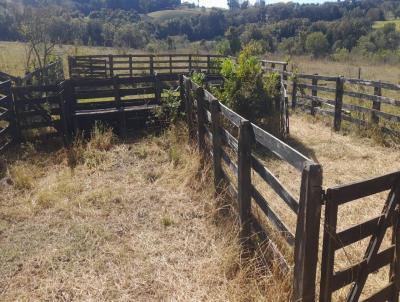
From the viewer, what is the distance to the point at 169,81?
10.7 meters

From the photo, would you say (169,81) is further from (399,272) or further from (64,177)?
(399,272)

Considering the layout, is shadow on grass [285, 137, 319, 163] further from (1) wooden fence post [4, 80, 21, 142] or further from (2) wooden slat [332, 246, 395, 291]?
(1) wooden fence post [4, 80, 21, 142]

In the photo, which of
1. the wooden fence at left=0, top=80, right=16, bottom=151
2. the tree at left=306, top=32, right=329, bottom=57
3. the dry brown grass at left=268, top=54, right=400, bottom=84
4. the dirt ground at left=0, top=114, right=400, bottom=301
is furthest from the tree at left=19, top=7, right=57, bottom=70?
the tree at left=306, top=32, right=329, bottom=57

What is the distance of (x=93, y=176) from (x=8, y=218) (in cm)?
177

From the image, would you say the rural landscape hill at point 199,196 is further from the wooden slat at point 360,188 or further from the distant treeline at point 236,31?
the distant treeline at point 236,31

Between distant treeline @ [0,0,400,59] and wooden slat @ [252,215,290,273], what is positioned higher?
distant treeline @ [0,0,400,59]

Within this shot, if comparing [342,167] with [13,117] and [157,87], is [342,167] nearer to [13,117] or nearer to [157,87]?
[157,87]

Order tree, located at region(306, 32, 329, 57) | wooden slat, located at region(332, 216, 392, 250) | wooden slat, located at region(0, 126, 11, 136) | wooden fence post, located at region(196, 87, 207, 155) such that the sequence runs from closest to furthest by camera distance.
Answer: wooden slat, located at region(332, 216, 392, 250), wooden fence post, located at region(196, 87, 207, 155), wooden slat, located at region(0, 126, 11, 136), tree, located at region(306, 32, 329, 57)

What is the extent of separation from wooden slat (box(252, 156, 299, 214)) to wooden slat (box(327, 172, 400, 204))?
37cm

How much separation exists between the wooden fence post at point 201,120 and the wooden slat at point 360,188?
402cm

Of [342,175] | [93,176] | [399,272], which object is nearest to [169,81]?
[93,176]

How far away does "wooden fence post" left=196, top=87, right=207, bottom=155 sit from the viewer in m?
6.78

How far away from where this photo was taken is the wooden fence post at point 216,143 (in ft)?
18.5

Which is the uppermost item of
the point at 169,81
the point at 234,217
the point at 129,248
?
the point at 169,81
